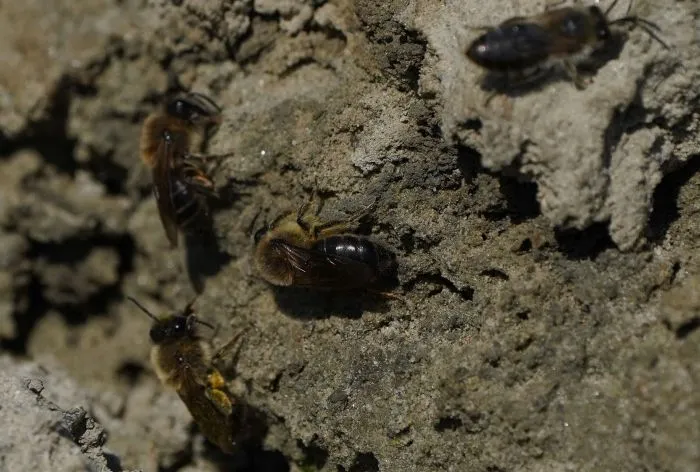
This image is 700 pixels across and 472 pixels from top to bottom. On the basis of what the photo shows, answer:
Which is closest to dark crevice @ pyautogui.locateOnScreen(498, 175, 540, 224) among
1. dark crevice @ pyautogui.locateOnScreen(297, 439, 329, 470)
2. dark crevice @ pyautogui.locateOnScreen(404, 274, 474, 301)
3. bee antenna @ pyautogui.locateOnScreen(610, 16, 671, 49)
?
dark crevice @ pyautogui.locateOnScreen(404, 274, 474, 301)

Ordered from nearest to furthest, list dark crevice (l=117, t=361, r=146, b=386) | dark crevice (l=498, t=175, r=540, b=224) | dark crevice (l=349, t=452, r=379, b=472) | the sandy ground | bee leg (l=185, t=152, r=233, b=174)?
the sandy ground → dark crevice (l=498, t=175, r=540, b=224) → dark crevice (l=349, t=452, r=379, b=472) → bee leg (l=185, t=152, r=233, b=174) → dark crevice (l=117, t=361, r=146, b=386)

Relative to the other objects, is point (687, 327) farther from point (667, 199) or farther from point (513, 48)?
point (513, 48)

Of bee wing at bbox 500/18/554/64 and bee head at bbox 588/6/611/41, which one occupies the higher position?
bee head at bbox 588/6/611/41

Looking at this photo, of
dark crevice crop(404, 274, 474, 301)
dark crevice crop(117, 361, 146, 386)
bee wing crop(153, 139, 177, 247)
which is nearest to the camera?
dark crevice crop(404, 274, 474, 301)

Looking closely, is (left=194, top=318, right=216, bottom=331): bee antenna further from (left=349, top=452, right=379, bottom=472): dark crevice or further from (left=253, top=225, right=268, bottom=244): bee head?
(left=349, top=452, right=379, bottom=472): dark crevice

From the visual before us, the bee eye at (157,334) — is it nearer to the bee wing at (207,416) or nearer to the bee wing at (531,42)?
the bee wing at (207,416)

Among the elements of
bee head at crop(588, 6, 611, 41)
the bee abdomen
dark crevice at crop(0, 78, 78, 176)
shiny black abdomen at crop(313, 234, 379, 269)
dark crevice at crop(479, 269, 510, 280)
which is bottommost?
dark crevice at crop(0, 78, 78, 176)

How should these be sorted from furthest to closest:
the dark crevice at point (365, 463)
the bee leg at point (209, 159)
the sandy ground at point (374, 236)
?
the bee leg at point (209, 159), the dark crevice at point (365, 463), the sandy ground at point (374, 236)

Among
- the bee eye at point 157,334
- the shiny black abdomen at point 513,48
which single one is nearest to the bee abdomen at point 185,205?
the bee eye at point 157,334
